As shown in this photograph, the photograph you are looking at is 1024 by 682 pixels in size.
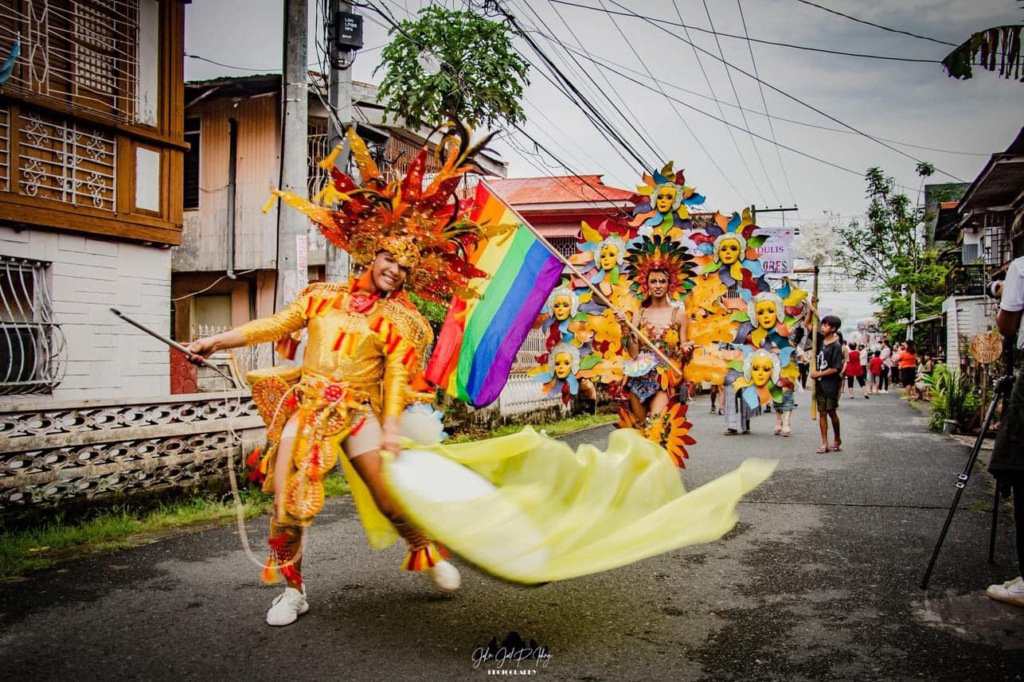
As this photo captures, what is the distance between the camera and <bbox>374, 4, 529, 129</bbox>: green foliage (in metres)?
10.7

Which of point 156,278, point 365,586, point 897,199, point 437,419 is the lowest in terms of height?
point 365,586

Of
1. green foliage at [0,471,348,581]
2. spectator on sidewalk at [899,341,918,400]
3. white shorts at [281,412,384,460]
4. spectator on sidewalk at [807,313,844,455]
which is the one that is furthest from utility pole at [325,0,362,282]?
spectator on sidewalk at [899,341,918,400]

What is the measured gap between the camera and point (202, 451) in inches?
274

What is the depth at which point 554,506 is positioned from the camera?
3.63 m

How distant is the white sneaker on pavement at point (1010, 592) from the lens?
403cm

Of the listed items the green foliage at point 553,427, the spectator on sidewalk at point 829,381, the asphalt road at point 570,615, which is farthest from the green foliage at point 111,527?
the spectator on sidewalk at point 829,381

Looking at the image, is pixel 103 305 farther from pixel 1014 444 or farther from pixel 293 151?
pixel 1014 444

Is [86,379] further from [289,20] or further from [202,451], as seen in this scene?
[289,20]

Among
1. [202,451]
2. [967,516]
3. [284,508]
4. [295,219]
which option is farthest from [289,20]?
[967,516]

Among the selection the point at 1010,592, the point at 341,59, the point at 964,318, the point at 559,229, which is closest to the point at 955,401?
the point at 1010,592

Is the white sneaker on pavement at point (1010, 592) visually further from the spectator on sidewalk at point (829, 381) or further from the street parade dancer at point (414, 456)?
the spectator on sidewalk at point (829, 381)

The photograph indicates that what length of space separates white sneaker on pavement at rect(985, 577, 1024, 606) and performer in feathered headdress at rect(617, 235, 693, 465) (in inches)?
106

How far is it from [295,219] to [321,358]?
4.03 meters

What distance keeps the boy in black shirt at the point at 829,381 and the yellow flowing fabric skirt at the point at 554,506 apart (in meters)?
6.97
